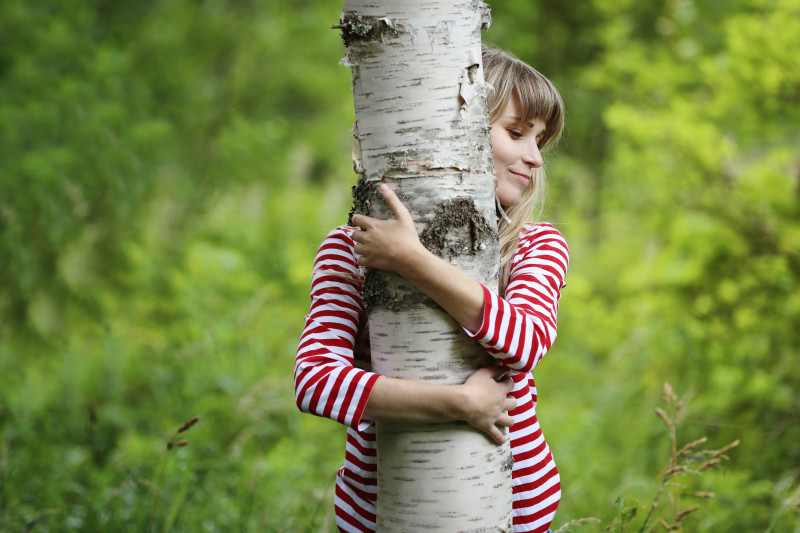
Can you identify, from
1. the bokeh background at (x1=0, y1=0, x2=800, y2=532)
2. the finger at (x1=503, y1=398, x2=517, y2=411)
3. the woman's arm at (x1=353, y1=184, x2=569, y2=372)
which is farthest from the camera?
the bokeh background at (x1=0, y1=0, x2=800, y2=532)

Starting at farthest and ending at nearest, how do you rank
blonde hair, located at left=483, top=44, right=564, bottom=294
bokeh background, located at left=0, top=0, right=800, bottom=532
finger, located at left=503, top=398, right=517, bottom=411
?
bokeh background, located at left=0, top=0, right=800, bottom=532 → blonde hair, located at left=483, top=44, right=564, bottom=294 → finger, located at left=503, top=398, right=517, bottom=411

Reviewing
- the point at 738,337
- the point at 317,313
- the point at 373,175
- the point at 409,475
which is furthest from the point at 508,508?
the point at 738,337

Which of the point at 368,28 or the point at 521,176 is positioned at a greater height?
the point at 368,28

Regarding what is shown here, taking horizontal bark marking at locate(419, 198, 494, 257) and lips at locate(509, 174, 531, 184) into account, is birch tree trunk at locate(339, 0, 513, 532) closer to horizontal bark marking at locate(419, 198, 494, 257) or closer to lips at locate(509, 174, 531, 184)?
horizontal bark marking at locate(419, 198, 494, 257)

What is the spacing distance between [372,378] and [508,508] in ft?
1.31

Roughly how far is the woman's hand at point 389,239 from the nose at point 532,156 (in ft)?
1.49

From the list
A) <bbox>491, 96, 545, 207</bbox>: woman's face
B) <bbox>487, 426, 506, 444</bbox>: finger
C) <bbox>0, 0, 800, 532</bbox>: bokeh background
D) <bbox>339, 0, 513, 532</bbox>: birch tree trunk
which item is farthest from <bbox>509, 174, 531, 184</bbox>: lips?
<bbox>0, 0, 800, 532</bbox>: bokeh background

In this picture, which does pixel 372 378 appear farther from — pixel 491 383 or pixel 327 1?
pixel 327 1

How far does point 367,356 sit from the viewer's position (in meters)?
1.56

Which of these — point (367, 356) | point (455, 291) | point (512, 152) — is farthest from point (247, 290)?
point (455, 291)

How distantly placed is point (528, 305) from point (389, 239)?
329mm

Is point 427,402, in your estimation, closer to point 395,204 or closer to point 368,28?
point 395,204

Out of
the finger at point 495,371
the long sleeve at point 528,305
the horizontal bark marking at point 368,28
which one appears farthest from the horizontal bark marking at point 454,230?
the horizontal bark marking at point 368,28

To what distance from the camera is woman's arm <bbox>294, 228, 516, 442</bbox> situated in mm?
1259
